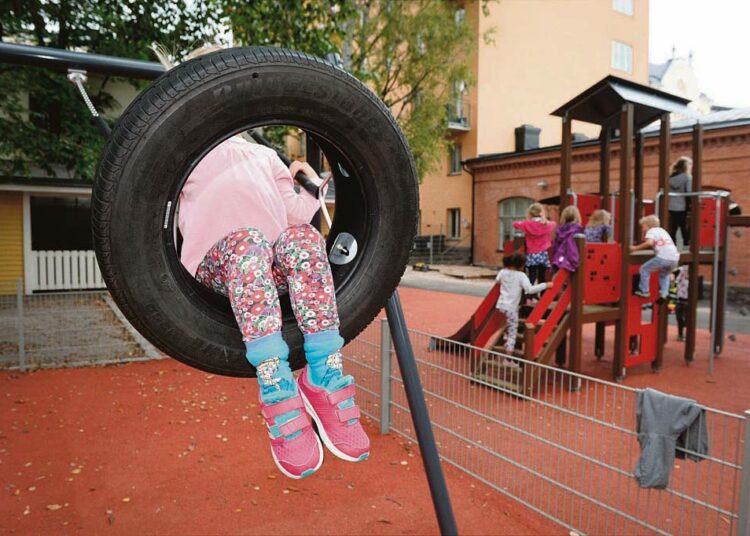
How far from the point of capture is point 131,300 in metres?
1.14

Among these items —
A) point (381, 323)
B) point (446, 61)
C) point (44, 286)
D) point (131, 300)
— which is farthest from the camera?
point (446, 61)

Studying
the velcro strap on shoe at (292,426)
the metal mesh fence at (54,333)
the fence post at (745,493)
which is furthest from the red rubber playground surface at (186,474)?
the velcro strap on shoe at (292,426)

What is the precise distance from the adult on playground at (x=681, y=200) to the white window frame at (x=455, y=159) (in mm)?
12837

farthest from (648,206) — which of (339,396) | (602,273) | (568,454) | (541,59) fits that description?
(541,59)

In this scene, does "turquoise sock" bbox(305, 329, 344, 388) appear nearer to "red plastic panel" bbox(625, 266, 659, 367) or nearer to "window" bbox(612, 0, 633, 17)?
"red plastic panel" bbox(625, 266, 659, 367)

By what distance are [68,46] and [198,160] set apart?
24.4ft

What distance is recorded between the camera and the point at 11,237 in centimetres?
1233

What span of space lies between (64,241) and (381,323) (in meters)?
11.4

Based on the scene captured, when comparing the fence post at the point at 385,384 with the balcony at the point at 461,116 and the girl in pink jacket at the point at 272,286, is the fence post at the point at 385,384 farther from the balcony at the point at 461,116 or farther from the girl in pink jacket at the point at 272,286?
the balcony at the point at 461,116

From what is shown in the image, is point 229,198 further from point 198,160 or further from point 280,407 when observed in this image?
point 280,407

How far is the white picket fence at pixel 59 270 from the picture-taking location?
1240 centimetres

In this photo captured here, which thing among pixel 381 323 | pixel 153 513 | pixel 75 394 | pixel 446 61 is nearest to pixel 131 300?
pixel 153 513

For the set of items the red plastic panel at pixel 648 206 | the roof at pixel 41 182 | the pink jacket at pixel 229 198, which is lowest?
the pink jacket at pixel 229 198

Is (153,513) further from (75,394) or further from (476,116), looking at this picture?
(476,116)
